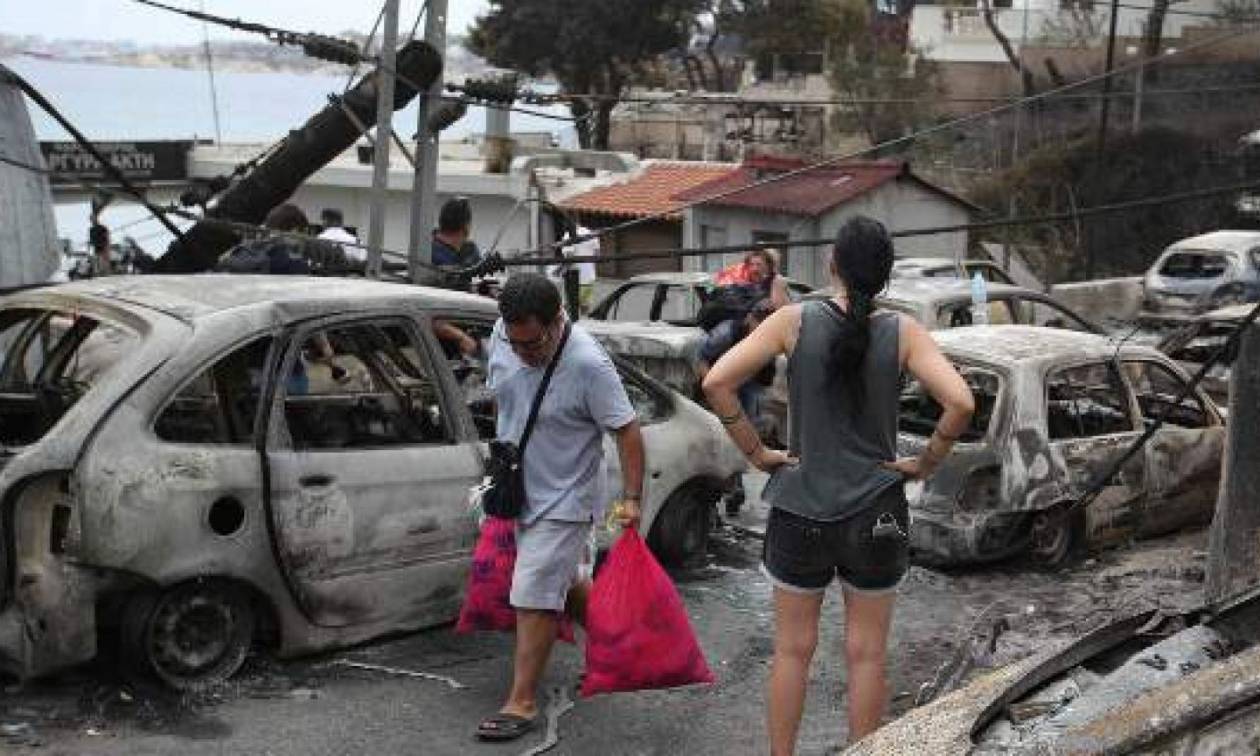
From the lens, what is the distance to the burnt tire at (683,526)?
777cm

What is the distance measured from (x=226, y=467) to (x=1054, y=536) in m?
4.72

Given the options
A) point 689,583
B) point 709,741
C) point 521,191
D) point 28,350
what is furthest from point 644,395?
point 521,191

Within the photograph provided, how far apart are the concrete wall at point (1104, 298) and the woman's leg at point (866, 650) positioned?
60.9ft

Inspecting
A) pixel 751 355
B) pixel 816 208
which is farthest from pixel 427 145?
pixel 816 208

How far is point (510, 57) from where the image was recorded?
4725 centimetres

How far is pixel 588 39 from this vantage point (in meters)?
45.7

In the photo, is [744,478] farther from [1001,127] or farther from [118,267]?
[1001,127]

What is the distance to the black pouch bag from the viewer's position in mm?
5691

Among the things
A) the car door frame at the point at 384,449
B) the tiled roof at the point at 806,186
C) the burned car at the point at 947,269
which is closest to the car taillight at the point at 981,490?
the car door frame at the point at 384,449

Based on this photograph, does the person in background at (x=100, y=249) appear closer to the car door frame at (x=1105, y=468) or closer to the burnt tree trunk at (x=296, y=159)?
the burnt tree trunk at (x=296, y=159)

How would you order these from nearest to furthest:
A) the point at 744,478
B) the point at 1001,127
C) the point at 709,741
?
1. the point at 709,741
2. the point at 744,478
3. the point at 1001,127

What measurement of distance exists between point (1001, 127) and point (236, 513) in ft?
113

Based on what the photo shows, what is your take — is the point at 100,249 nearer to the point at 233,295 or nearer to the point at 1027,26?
the point at 233,295

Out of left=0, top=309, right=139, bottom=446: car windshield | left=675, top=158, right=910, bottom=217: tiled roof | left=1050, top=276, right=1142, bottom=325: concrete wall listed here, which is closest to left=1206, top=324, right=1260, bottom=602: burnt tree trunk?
left=0, top=309, right=139, bottom=446: car windshield
